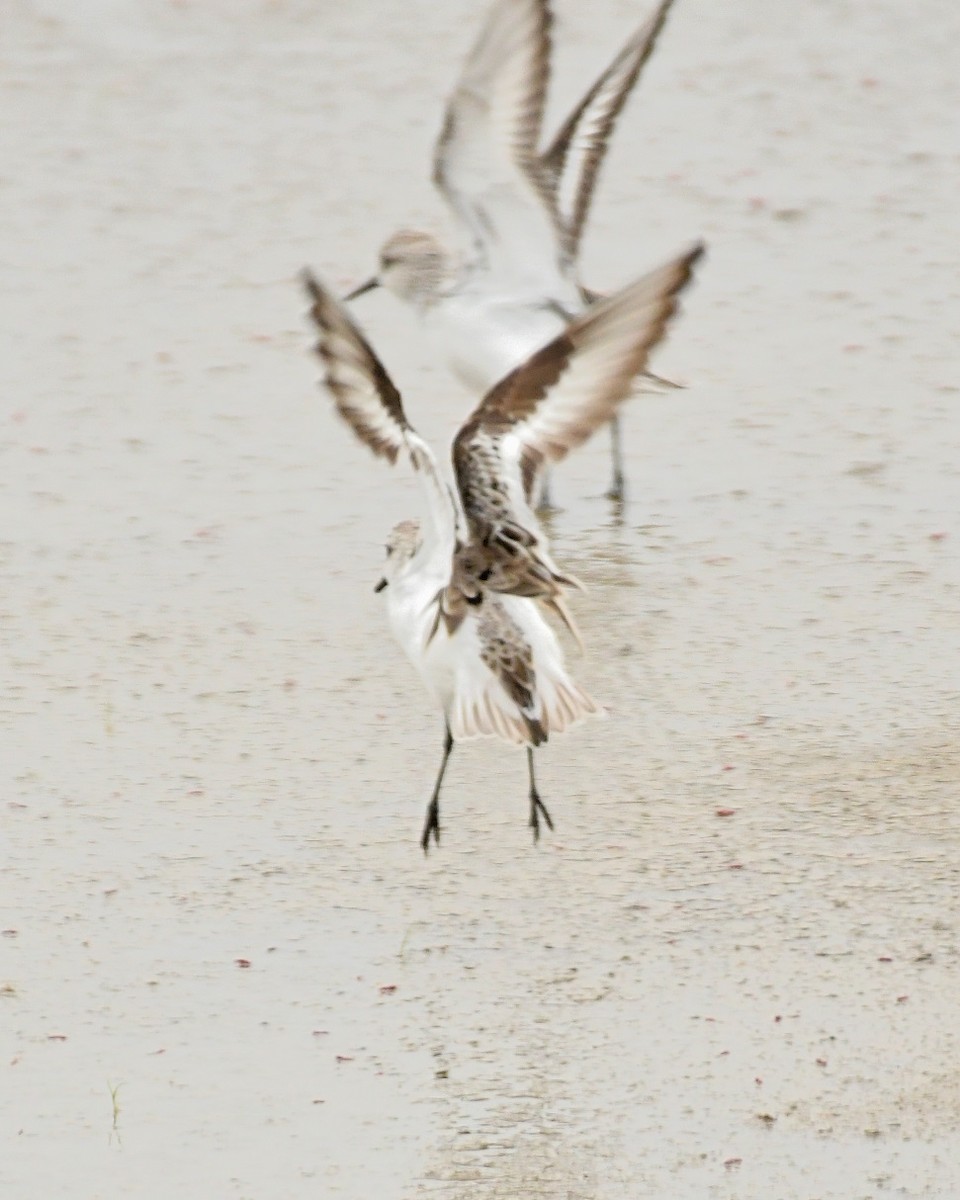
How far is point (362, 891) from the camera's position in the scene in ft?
16.1

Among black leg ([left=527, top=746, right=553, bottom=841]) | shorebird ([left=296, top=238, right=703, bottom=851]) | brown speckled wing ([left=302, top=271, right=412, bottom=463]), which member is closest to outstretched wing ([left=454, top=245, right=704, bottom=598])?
shorebird ([left=296, top=238, right=703, bottom=851])

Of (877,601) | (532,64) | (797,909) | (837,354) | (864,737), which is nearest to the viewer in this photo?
(797,909)

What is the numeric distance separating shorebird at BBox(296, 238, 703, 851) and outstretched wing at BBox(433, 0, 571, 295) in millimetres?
2293

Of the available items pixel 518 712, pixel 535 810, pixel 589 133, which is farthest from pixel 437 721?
pixel 589 133

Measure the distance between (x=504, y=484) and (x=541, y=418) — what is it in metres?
0.22

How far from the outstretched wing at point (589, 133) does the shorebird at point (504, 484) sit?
271 cm

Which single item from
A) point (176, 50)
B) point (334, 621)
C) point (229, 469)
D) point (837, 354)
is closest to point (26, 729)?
point (334, 621)

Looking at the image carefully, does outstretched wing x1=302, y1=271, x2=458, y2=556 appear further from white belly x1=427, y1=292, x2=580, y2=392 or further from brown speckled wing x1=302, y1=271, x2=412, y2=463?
white belly x1=427, y1=292, x2=580, y2=392

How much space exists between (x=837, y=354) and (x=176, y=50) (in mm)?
4911

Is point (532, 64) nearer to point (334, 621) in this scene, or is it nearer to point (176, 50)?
point (334, 621)

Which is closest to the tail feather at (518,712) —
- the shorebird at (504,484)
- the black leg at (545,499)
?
the shorebird at (504,484)

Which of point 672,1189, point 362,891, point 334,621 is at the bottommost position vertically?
point 334,621

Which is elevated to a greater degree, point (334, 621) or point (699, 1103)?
point (699, 1103)

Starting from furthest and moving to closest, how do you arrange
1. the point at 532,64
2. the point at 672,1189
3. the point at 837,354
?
the point at 837,354 → the point at 532,64 → the point at 672,1189
